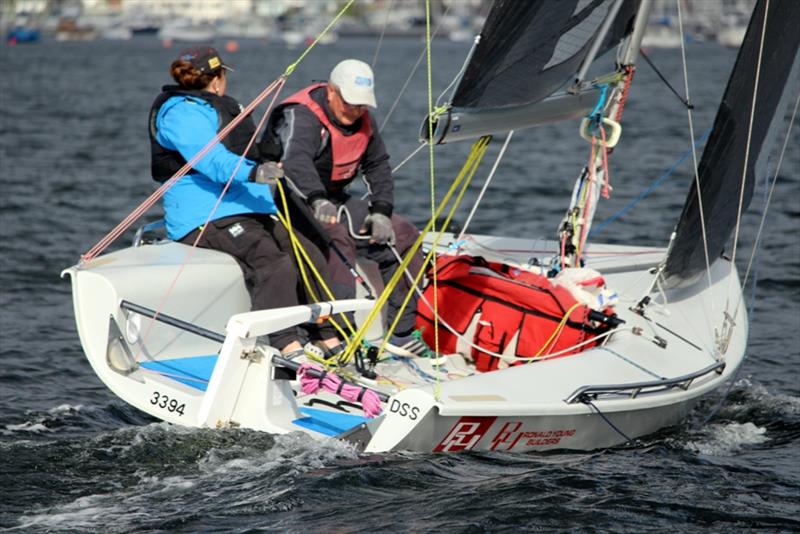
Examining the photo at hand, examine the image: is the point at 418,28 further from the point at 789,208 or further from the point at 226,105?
the point at 226,105

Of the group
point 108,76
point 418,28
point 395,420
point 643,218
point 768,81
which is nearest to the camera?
point 395,420

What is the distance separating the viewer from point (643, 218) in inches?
516

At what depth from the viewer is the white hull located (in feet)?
16.3

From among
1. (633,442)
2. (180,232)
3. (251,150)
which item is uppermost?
(251,150)

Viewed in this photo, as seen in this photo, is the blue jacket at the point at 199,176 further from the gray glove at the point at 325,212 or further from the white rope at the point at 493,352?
the white rope at the point at 493,352

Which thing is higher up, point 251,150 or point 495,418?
point 251,150

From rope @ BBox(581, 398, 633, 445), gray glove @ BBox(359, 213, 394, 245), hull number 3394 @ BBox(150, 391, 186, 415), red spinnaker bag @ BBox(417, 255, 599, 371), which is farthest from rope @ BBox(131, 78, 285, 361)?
rope @ BBox(581, 398, 633, 445)

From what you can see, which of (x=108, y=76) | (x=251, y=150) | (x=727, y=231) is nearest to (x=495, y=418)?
(x=251, y=150)

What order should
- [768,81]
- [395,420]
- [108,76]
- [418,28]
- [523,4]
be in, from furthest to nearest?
1. [418,28]
2. [108,76]
3. [768,81]
4. [523,4]
5. [395,420]

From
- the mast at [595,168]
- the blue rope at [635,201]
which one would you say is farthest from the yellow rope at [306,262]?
the blue rope at [635,201]

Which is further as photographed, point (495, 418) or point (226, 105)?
point (226, 105)

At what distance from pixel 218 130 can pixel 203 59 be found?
13.1 inches

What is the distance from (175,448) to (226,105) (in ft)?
5.50

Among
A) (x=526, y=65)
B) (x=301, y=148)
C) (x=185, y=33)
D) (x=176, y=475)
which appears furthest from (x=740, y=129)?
(x=185, y=33)
